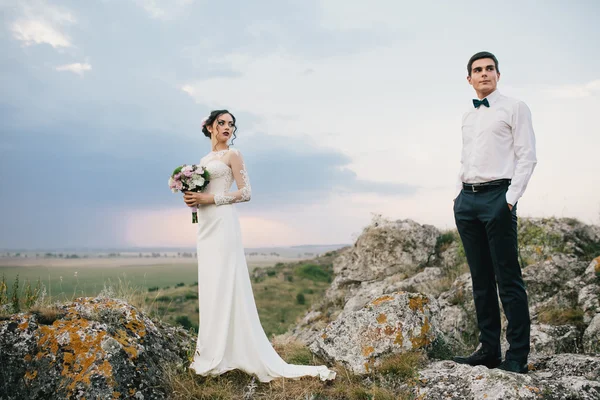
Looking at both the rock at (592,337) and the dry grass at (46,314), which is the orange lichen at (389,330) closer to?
the rock at (592,337)

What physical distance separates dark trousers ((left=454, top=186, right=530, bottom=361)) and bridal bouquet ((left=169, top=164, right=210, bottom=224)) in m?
3.41

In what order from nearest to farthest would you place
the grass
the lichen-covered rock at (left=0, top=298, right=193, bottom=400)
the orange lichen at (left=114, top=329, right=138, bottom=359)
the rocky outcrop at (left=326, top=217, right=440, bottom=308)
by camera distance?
the lichen-covered rock at (left=0, top=298, right=193, bottom=400) → the orange lichen at (left=114, top=329, right=138, bottom=359) → the grass → the rocky outcrop at (left=326, top=217, right=440, bottom=308)

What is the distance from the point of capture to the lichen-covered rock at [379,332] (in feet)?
19.3

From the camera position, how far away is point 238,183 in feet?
21.2

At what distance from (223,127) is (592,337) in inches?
246

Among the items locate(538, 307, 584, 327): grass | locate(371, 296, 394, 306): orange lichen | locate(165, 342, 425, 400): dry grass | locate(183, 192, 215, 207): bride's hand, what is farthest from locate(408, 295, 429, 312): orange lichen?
locate(183, 192, 215, 207): bride's hand

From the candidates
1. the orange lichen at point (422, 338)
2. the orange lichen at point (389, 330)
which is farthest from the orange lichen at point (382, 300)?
the orange lichen at point (422, 338)

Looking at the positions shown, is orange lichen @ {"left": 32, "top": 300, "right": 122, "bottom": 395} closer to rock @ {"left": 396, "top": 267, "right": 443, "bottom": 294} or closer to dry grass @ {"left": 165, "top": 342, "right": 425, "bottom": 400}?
dry grass @ {"left": 165, "top": 342, "right": 425, "bottom": 400}

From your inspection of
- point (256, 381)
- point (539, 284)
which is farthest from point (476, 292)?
point (539, 284)

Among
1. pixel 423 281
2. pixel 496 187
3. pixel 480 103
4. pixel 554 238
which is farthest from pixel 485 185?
pixel 554 238

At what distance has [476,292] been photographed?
5758 millimetres

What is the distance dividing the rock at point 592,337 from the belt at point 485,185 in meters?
3.19

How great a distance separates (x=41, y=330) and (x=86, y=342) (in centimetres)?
54

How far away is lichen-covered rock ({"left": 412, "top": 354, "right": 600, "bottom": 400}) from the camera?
4.49 meters
